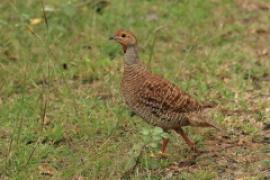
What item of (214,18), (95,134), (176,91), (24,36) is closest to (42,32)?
(24,36)

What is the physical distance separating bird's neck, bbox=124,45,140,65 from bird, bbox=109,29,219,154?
0.08 meters

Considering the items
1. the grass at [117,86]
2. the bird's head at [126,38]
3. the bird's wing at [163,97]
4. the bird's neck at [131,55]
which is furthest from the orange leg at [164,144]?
the bird's head at [126,38]

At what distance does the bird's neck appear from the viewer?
259 inches

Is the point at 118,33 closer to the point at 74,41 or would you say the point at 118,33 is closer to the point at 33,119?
the point at 33,119

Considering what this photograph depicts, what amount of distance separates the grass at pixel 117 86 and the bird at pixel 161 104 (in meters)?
0.22

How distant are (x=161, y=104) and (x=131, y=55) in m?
0.61

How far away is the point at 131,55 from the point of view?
21.8 feet

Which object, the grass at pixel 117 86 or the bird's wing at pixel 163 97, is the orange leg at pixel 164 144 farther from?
the bird's wing at pixel 163 97

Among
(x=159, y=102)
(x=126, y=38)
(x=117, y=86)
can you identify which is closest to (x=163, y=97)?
(x=159, y=102)

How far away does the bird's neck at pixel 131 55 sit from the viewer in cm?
658

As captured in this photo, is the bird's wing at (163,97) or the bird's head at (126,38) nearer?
the bird's wing at (163,97)

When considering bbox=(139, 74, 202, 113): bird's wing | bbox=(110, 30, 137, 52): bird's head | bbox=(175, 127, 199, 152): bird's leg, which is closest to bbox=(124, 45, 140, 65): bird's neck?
bbox=(110, 30, 137, 52): bird's head

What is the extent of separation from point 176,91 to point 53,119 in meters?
1.47

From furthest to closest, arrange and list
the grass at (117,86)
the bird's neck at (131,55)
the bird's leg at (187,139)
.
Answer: the bird's neck at (131,55) → the bird's leg at (187,139) → the grass at (117,86)
